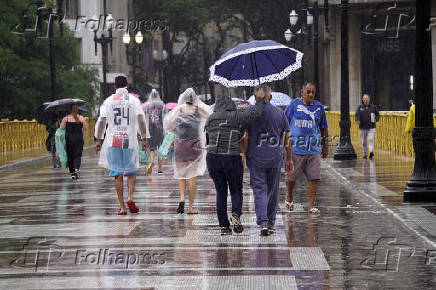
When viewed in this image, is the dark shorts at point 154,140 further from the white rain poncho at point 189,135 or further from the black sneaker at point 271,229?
the black sneaker at point 271,229

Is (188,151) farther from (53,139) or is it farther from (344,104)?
(344,104)

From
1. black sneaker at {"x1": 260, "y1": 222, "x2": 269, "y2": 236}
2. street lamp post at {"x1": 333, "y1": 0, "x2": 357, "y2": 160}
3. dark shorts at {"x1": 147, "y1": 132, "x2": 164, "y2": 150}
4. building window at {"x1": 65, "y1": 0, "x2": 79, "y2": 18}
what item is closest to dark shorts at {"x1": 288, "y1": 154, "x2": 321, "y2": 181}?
black sneaker at {"x1": 260, "y1": 222, "x2": 269, "y2": 236}

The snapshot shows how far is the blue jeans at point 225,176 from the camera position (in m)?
14.2

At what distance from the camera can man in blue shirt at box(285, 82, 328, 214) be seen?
1652 cm

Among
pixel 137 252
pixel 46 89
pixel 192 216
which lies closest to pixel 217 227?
pixel 192 216

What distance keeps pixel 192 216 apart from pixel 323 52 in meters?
56.9

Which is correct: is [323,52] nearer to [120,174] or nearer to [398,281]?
[120,174]

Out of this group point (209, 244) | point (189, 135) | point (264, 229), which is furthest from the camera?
point (189, 135)

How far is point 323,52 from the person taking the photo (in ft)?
238

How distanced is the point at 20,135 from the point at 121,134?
88.9 ft

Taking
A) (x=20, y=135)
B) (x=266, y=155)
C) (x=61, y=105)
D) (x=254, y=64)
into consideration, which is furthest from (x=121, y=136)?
(x=20, y=135)

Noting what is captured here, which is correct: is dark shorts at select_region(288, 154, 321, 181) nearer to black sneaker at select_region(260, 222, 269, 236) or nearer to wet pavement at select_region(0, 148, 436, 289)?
wet pavement at select_region(0, 148, 436, 289)

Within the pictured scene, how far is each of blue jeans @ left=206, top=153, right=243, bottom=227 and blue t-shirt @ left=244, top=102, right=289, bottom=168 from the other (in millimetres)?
202

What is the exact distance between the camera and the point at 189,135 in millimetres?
17141
